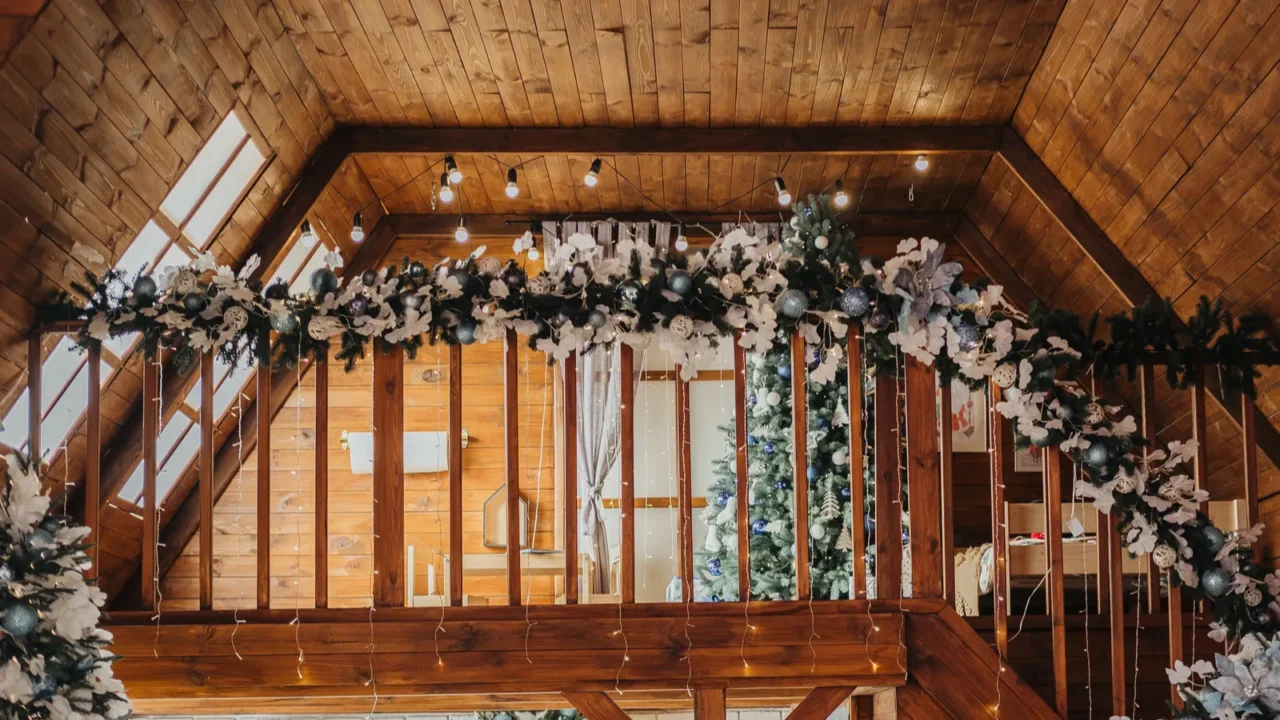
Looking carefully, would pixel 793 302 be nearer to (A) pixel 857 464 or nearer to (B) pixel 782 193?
(A) pixel 857 464

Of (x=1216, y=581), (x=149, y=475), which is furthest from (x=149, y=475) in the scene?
(x=1216, y=581)

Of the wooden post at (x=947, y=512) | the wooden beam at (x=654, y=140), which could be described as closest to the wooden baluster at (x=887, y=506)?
the wooden post at (x=947, y=512)

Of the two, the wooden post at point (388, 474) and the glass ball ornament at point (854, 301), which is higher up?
the glass ball ornament at point (854, 301)

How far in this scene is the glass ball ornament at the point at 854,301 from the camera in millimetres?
4441

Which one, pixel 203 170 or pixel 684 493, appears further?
pixel 203 170

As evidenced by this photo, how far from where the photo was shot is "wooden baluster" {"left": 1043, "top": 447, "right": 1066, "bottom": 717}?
14.7 ft

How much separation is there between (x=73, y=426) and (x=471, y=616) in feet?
7.54

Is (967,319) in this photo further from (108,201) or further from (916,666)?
(108,201)

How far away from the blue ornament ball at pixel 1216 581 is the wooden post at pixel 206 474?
345 centimetres

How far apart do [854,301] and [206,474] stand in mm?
2291

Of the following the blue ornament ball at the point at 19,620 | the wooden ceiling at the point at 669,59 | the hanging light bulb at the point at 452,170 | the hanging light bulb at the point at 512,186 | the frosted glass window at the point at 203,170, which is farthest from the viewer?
the hanging light bulb at the point at 512,186

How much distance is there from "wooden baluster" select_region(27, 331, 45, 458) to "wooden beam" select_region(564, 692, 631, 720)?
1.97 m

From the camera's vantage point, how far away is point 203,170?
19.0 feet

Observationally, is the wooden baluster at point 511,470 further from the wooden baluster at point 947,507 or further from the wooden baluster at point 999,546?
the wooden baluster at point 999,546
